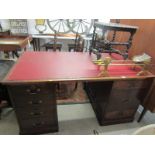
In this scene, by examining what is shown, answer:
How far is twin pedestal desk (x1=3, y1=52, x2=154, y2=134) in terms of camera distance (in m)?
1.16

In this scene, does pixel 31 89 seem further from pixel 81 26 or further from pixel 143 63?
pixel 81 26

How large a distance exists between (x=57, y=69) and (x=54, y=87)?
0.21 meters

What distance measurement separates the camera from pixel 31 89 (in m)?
1.17

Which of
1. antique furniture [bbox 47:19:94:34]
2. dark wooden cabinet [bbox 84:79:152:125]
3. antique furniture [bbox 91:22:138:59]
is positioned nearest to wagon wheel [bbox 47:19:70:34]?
antique furniture [bbox 47:19:94:34]

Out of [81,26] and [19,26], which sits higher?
[81,26]

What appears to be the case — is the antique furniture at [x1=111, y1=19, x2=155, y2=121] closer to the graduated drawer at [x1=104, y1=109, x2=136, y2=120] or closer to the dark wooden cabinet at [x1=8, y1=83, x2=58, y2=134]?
the graduated drawer at [x1=104, y1=109, x2=136, y2=120]

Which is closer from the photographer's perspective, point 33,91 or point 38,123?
point 33,91

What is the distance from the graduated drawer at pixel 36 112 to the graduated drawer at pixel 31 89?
19 centimetres

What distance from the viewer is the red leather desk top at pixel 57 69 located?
1.16m

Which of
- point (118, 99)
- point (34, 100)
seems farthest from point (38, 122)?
point (118, 99)

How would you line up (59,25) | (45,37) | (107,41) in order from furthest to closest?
(59,25) < (45,37) < (107,41)

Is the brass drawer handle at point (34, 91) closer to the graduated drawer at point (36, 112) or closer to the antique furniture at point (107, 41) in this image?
the graduated drawer at point (36, 112)
